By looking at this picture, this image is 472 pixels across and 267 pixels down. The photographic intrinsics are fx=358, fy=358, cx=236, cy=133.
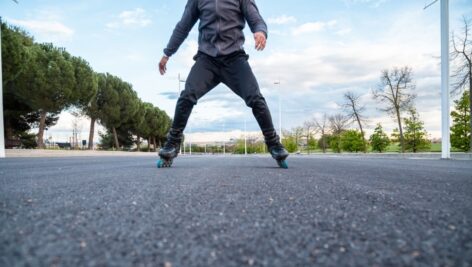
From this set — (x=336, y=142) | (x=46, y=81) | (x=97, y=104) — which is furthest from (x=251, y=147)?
(x=46, y=81)

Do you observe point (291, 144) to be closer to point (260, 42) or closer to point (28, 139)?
point (28, 139)

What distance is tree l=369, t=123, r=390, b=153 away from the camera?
1879 inches

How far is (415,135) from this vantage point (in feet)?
138

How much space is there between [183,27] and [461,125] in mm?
37040

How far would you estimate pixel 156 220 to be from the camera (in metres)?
1.35

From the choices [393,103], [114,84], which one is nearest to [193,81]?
[393,103]

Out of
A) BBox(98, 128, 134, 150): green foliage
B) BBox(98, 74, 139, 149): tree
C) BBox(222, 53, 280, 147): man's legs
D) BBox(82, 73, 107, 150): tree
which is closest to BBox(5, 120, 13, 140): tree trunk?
BBox(82, 73, 107, 150): tree

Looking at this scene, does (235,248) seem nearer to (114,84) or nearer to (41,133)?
(41,133)

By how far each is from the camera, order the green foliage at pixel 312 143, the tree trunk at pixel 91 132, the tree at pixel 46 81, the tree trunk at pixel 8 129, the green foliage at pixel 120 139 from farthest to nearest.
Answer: the green foliage at pixel 312 143 < the green foliage at pixel 120 139 < the tree trunk at pixel 91 132 < the tree trunk at pixel 8 129 < the tree at pixel 46 81

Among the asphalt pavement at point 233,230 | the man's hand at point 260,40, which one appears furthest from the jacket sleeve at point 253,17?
the asphalt pavement at point 233,230

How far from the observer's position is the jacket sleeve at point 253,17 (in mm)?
4296

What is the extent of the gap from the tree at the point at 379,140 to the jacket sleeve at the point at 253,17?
47368mm

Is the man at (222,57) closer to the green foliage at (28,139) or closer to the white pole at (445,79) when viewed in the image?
the white pole at (445,79)

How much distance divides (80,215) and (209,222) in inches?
20.8
